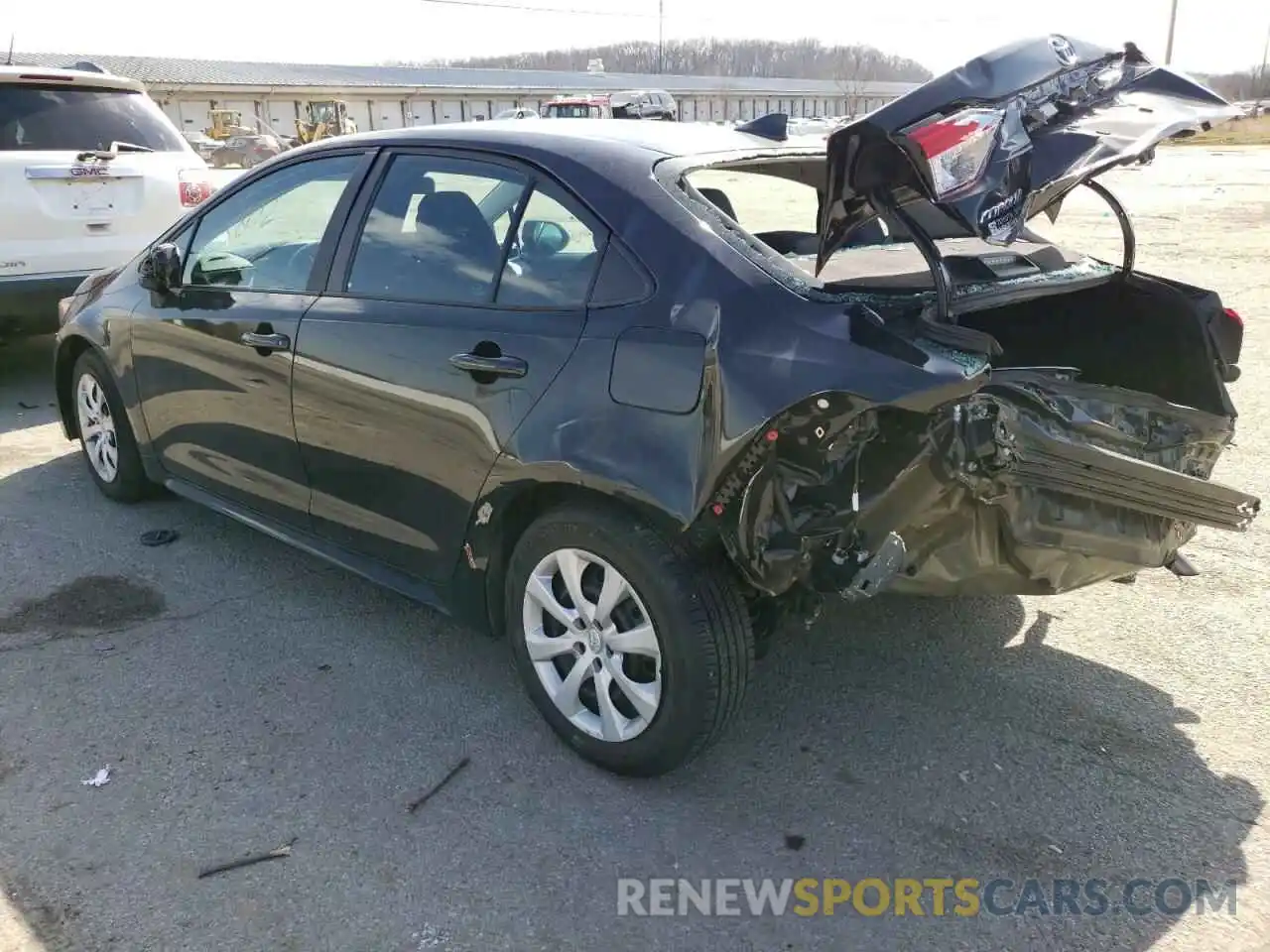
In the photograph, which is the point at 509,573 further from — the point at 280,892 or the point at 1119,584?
the point at 1119,584

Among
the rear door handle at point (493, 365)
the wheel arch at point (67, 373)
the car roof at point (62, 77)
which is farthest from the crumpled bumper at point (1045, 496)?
the car roof at point (62, 77)

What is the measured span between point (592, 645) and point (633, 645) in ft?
0.52

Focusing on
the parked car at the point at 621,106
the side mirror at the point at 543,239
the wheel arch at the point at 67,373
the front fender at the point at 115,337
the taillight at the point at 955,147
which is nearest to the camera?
the taillight at the point at 955,147

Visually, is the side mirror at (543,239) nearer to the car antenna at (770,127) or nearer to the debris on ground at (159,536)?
the car antenna at (770,127)

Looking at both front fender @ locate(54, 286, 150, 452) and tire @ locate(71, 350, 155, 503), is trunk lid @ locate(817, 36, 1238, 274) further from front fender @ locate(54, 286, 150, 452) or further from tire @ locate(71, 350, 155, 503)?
tire @ locate(71, 350, 155, 503)

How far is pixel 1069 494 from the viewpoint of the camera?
2818 millimetres

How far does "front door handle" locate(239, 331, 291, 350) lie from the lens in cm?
365

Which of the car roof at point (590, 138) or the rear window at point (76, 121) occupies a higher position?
the rear window at point (76, 121)

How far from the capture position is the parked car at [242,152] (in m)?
40.0

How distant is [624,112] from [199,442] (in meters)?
40.4

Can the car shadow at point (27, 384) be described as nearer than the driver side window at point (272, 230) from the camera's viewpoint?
No

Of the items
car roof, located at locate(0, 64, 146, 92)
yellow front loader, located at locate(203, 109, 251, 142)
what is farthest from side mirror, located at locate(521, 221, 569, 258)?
yellow front loader, located at locate(203, 109, 251, 142)

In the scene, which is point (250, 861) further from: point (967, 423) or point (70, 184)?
point (70, 184)

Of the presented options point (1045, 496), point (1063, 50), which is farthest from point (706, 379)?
point (1063, 50)
